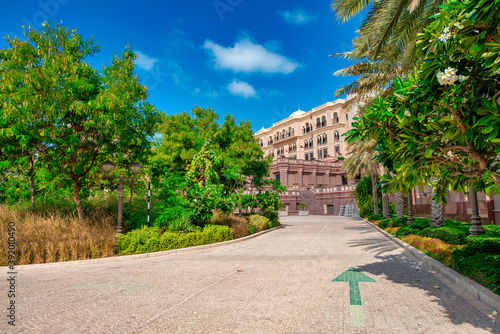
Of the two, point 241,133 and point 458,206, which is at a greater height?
point 241,133

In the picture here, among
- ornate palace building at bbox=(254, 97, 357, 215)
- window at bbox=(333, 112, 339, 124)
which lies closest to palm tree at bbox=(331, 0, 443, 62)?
ornate palace building at bbox=(254, 97, 357, 215)

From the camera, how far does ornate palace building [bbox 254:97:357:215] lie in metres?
53.6

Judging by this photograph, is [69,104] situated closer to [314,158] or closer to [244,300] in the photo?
[244,300]

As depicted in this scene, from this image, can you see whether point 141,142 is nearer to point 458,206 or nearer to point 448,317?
point 448,317

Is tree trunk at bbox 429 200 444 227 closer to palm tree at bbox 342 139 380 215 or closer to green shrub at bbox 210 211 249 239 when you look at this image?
green shrub at bbox 210 211 249 239

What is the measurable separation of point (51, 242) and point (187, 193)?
6138 mm

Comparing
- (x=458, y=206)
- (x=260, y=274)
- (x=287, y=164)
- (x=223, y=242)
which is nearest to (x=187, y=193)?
(x=223, y=242)

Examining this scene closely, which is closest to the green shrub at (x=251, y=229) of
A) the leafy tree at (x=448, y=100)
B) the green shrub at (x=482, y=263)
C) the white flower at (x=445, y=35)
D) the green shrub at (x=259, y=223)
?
the green shrub at (x=259, y=223)

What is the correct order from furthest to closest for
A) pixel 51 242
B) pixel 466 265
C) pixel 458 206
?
pixel 458 206
pixel 51 242
pixel 466 265

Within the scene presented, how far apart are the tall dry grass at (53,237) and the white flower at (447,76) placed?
1093 centimetres

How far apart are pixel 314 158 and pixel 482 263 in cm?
6181

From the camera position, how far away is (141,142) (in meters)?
13.7

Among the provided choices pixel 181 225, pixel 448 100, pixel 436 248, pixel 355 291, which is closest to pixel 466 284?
pixel 355 291

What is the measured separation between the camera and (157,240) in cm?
1178
